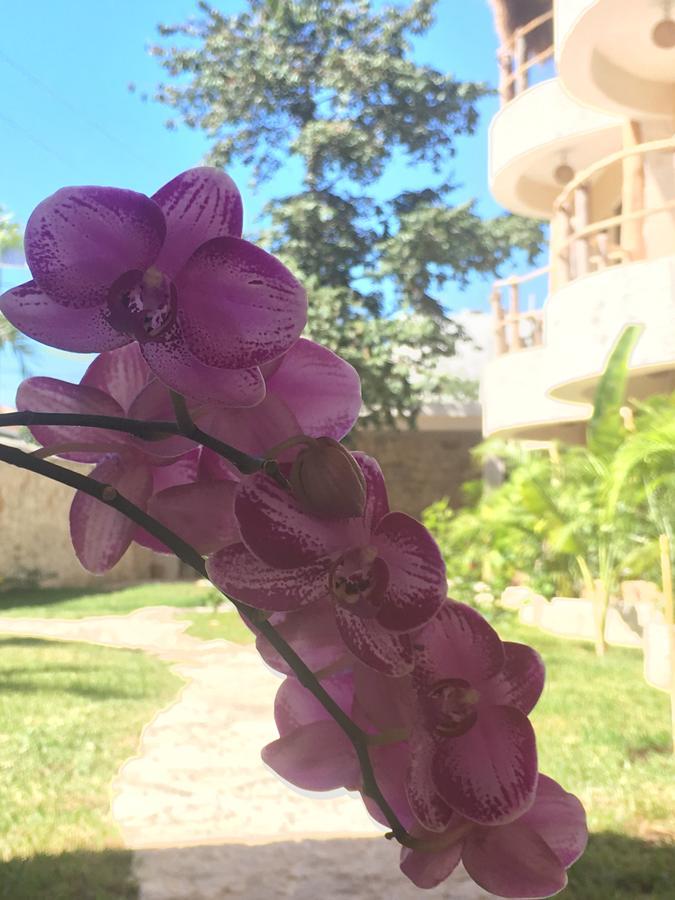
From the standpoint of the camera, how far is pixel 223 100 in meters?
7.04

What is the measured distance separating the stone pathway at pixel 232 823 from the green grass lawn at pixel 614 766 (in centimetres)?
21

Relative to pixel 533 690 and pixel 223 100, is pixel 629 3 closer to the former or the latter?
pixel 533 690

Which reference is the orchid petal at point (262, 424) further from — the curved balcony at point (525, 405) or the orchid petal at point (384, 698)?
the curved balcony at point (525, 405)

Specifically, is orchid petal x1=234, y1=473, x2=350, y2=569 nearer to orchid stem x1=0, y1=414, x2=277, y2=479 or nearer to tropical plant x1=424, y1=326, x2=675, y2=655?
orchid stem x1=0, y1=414, x2=277, y2=479

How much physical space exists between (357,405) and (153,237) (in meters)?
0.05

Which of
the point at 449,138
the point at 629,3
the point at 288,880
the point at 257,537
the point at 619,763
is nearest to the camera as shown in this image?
the point at 257,537

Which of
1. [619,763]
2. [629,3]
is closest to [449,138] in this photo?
[629,3]

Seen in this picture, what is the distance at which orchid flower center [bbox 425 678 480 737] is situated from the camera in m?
0.13

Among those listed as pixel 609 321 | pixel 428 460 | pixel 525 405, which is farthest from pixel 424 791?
pixel 428 460

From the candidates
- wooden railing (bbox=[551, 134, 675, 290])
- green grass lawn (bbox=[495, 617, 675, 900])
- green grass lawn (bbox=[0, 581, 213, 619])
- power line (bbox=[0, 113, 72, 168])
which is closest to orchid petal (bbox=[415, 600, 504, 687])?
green grass lawn (bbox=[495, 617, 675, 900])

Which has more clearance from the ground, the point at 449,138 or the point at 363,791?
the point at 449,138

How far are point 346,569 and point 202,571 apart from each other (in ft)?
0.07

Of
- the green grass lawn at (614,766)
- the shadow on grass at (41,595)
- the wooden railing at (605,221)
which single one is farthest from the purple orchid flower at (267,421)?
the shadow on grass at (41,595)

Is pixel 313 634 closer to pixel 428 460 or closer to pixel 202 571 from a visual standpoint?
pixel 202 571
